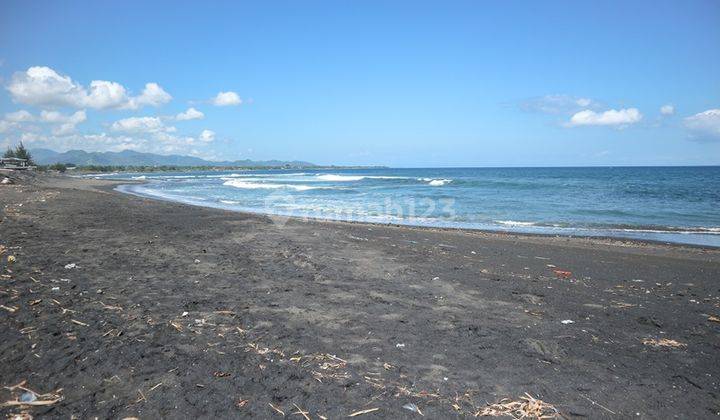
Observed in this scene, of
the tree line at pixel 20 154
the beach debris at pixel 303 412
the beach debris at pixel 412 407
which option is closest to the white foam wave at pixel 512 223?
the beach debris at pixel 412 407

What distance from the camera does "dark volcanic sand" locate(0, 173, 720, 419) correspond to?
2.88 meters

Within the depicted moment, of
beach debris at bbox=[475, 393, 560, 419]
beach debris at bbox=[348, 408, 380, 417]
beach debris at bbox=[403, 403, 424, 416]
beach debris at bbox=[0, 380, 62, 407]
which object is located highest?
beach debris at bbox=[0, 380, 62, 407]

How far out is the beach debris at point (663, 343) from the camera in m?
4.08

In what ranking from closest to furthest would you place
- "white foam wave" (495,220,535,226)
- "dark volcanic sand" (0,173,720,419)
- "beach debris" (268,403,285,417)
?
"beach debris" (268,403,285,417) < "dark volcanic sand" (0,173,720,419) < "white foam wave" (495,220,535,226)

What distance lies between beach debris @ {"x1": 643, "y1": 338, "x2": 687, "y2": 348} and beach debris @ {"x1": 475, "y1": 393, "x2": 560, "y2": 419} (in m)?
2.07

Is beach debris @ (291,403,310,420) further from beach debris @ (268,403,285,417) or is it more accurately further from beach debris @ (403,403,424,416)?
beach debris @ (403,403,424,416)

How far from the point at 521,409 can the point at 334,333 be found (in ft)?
6.21

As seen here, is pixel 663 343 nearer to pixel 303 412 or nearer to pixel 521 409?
pixel 521 409

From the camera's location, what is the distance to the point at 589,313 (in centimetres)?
501

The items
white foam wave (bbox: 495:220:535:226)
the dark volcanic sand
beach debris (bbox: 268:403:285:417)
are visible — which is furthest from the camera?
white foam wave (bbox: 495:220:535:226)

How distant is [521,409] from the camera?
110 inches

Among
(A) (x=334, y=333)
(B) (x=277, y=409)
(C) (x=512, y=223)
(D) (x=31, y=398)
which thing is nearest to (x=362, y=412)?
(B) (x=277, y=409)

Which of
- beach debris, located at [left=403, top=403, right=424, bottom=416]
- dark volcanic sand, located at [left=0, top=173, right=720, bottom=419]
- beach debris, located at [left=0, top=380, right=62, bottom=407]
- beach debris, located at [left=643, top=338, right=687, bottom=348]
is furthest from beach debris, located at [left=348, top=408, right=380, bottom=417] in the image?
beach debris, located at [left=643, top=338, right=687, bottom=348]

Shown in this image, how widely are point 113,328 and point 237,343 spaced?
1260 millimetres
